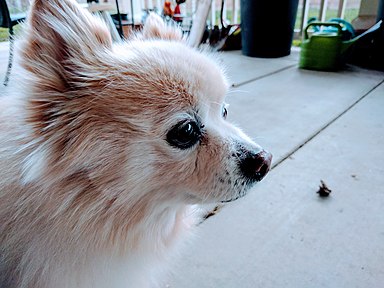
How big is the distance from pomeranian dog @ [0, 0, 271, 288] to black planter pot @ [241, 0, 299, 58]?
3772 millimetres

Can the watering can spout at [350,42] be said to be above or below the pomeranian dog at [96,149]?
below

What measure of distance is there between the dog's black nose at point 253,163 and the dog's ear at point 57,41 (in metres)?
0.43

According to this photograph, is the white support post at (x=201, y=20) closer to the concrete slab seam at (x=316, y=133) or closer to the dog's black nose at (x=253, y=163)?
the concrete slab seam at (x=316, y=133)

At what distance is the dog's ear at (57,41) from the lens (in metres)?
0.68

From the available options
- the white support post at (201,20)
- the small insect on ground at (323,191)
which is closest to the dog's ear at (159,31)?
the small insect on ground at (323,191)

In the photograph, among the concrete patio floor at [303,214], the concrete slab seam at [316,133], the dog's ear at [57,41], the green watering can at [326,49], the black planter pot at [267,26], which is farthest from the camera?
the black planter pot at [267,26]

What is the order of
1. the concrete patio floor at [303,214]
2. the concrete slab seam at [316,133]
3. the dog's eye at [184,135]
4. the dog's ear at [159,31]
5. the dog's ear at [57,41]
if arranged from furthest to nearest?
1. the concrete slab seam at [316,133]
2. the concrete patio floor at [303,214]
3. the dog's ear at [159,31]
4. the dog's eye at [184,135]
5. the dog's ear at [57,41]

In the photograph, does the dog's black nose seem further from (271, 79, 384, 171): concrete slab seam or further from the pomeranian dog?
(271, 79, 384, 171): concrete slab seam

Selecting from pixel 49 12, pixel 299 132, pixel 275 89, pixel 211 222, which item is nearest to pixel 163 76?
pixel 49 12

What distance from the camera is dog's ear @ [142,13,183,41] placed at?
1.03 meters

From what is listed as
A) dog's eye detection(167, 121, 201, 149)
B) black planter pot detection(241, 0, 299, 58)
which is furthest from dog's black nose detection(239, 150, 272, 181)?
black planter pot detection(241, 0, 299, 58)

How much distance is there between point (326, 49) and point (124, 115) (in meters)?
3.44

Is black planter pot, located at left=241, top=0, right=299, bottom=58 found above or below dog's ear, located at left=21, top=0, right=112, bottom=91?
below

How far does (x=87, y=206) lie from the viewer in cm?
77
